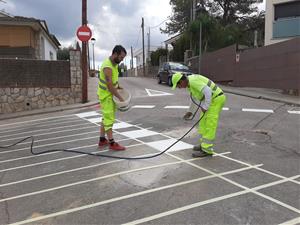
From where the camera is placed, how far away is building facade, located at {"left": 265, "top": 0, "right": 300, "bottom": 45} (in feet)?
73.0

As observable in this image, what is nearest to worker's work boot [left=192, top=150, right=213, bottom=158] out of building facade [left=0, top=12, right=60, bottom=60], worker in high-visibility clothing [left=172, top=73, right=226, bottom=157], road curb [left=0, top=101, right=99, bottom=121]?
worker in high-visibility clothing [left=172, top=73, right=226, bottom=157]

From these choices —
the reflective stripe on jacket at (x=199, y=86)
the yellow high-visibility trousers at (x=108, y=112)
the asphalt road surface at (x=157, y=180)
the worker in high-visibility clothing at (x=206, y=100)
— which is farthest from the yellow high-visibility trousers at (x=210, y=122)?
the yellow high-visibility trousers at (x=108, y=112)

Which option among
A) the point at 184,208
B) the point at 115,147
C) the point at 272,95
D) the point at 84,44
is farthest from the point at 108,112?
the point at 272,95

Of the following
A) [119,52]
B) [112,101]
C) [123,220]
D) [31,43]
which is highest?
[31,43]

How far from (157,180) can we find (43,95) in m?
11.7

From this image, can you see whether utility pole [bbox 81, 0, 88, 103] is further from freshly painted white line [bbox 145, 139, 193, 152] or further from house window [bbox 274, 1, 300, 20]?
house window [bbox 274, 1, 300, 20]

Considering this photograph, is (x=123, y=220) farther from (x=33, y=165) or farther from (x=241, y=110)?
(x=241, y=110)

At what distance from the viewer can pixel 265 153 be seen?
648cm

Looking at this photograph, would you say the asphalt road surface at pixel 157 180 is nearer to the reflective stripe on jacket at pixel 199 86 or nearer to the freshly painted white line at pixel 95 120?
the reflective stripe on jacket at pixel 199 86

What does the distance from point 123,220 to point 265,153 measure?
3509 mm

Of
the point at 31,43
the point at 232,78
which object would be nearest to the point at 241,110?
the point at 232,78

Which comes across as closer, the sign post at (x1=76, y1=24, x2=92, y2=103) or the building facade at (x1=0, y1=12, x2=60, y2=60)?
the sign post at (x1=76, y1=24, x2=92, y2=103)

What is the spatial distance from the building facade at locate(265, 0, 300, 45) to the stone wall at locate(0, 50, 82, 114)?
13572 millimetres

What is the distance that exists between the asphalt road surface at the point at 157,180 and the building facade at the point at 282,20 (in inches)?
602
